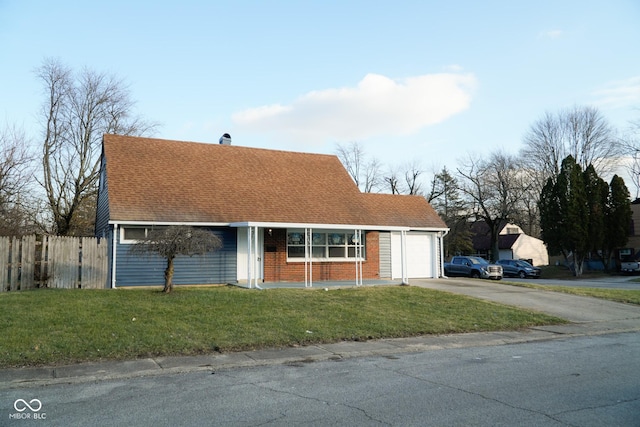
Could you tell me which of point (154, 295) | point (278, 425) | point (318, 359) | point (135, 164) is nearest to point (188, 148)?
point (135, 164)

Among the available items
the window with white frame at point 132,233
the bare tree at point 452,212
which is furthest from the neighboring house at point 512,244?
the window with white frame at point 132,233

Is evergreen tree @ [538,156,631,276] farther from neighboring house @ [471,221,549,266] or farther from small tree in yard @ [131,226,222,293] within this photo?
small tree in yard @ [131,226,222,293]

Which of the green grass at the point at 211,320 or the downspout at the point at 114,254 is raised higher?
the downspout at the point at 114,254

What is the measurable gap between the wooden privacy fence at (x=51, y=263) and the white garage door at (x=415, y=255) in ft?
43.1

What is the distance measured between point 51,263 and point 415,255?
53.2 ft

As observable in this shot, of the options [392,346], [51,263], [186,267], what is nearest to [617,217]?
[186,267]

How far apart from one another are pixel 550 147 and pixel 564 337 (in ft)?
139

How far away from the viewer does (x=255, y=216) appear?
21.0m

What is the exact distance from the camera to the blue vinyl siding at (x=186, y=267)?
1875 cm

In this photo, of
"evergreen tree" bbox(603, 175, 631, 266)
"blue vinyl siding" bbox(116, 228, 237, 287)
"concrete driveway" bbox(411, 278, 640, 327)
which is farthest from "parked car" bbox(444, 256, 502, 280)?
"blue vinyl siding" bbox(116, 228, 237, 287)

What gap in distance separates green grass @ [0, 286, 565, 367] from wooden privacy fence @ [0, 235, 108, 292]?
250 centimetres

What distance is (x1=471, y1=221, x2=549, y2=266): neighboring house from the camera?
5741 cm

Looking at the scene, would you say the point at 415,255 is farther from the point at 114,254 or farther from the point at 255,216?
the point at 114,254

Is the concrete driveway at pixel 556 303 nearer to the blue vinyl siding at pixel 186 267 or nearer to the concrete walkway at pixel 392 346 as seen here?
the concrete walkway at pixel 392 346
